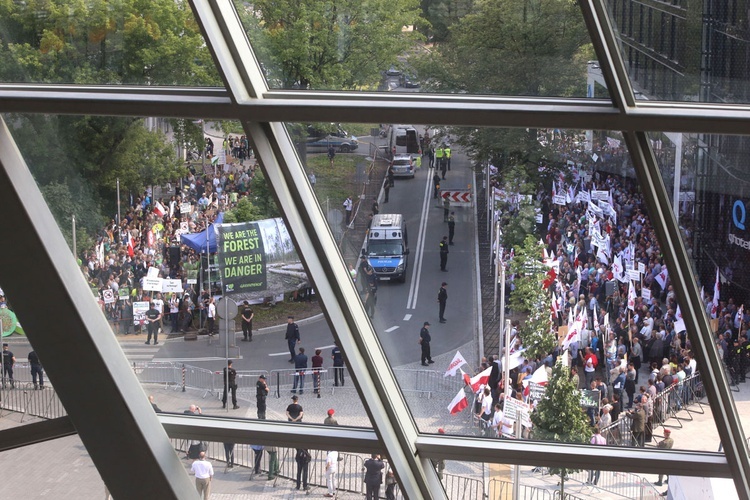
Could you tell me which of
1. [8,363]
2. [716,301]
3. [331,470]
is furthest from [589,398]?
[8,363]

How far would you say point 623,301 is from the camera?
436cm

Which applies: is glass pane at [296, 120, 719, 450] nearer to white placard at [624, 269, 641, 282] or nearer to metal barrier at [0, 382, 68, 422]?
white placard at [624, 269, 641, 282]

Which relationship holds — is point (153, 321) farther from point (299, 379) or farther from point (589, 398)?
point (589, 398)

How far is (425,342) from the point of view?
4.66 metres

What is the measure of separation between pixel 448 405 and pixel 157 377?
5.58ft

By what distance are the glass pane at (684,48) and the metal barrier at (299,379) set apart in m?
2.26

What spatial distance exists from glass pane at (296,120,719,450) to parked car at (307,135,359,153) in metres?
0.03

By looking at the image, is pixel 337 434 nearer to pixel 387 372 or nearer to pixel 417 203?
pixel 387 372

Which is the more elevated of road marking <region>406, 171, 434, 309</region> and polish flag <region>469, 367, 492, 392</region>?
road marking <region>406, 171, 434, 309</region>

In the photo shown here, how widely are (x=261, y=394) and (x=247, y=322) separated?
43 centimetres

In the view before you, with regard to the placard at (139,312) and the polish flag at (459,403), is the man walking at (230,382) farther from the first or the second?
the polish flag at (459,403)

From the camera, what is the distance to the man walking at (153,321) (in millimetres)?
5068

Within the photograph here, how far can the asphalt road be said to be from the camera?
445 cm

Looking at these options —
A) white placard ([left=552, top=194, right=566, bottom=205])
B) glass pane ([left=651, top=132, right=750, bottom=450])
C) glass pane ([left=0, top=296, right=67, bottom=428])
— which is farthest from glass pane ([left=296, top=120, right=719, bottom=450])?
glass pane ([left=0, top=296, right=67, bottom=428])
